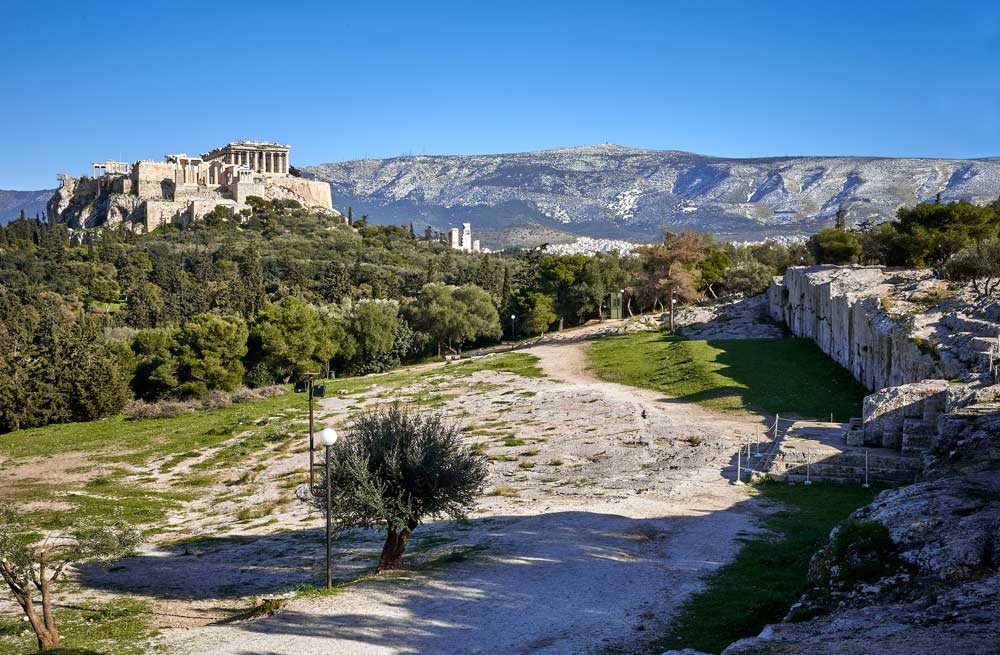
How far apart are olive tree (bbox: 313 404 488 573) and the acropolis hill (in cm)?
12061

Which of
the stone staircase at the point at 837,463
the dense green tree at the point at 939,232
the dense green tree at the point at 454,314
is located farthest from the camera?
the dense green tree at the point at 454,314

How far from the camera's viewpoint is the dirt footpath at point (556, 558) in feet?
36.5

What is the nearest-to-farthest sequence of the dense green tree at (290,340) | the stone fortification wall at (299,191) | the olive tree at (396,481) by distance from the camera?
1. the olive tree at (396,481)
2. the dense green tree at (290,340)
3. the stone fortification wall at (299,191)

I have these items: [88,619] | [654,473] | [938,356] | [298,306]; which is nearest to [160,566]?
[88,619]

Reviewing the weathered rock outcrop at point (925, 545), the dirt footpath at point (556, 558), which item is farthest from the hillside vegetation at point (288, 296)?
the dirt footpath at point (556, 558)

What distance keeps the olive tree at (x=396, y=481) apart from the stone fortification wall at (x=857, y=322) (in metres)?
16.0

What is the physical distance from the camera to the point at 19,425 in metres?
43.9

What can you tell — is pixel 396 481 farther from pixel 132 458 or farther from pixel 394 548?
pixel 132 458

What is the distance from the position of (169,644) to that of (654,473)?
46.4 ft

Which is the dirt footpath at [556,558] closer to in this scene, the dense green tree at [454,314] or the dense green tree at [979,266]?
the dense green tree at [979,266]

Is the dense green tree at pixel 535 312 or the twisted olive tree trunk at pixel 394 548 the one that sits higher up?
the dense green tree at pixel 535 312

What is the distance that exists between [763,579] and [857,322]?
23.5 metres

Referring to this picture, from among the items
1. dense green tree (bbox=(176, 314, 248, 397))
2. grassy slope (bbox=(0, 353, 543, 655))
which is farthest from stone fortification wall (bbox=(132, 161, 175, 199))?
grassy slope (bbox=(0, 353, 543, 655))

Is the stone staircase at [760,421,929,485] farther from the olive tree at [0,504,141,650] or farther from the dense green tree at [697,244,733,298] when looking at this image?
the dense green tree at [697,244,733,298]
